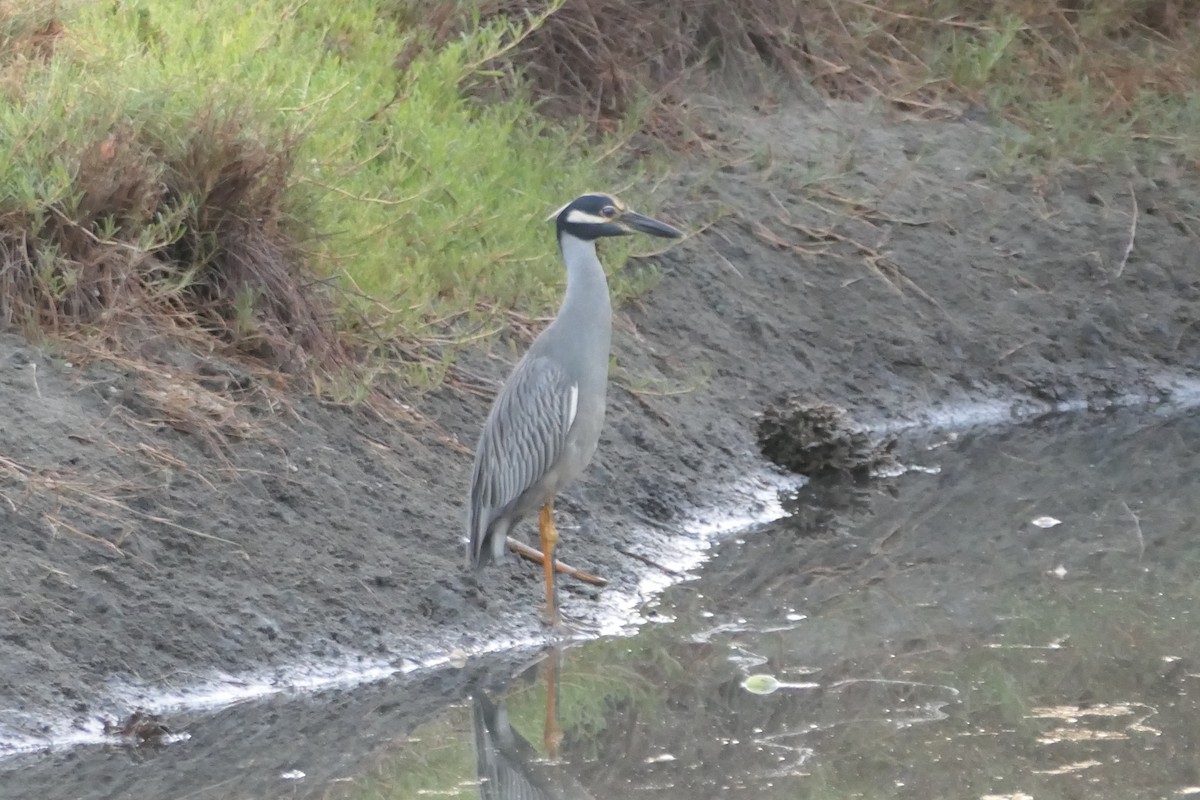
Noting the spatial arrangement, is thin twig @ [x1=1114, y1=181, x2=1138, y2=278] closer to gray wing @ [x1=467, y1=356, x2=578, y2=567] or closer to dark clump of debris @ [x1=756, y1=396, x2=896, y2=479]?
dark clump of debris @ [x1=756, y1=396, x2=896, y2=479]

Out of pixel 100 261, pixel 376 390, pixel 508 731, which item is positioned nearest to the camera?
pixel 508 731

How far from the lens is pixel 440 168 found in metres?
8.32

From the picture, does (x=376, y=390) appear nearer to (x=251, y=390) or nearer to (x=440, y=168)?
(x=251, y=390)

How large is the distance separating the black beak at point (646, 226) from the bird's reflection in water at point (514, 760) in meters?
1.68

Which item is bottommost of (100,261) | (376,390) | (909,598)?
(909,598)

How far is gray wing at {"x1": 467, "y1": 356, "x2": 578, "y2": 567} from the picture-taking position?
6191mm

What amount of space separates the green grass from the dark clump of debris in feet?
3.73

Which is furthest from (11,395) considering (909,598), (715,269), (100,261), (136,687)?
(715,269)

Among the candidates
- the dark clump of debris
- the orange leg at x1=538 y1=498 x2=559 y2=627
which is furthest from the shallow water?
the dark clump of debris

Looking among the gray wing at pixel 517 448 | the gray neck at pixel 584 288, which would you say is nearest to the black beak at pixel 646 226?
the gray neck at pixel 584 288

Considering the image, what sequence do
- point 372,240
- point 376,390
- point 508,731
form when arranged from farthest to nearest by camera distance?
point 372,240 → point 376,390 → point 508,731

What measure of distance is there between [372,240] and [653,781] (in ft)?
10.8

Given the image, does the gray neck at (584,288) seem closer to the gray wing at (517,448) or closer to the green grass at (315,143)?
the gray wing at (517,448)

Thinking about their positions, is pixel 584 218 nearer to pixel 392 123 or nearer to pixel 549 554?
pixel 549 554
